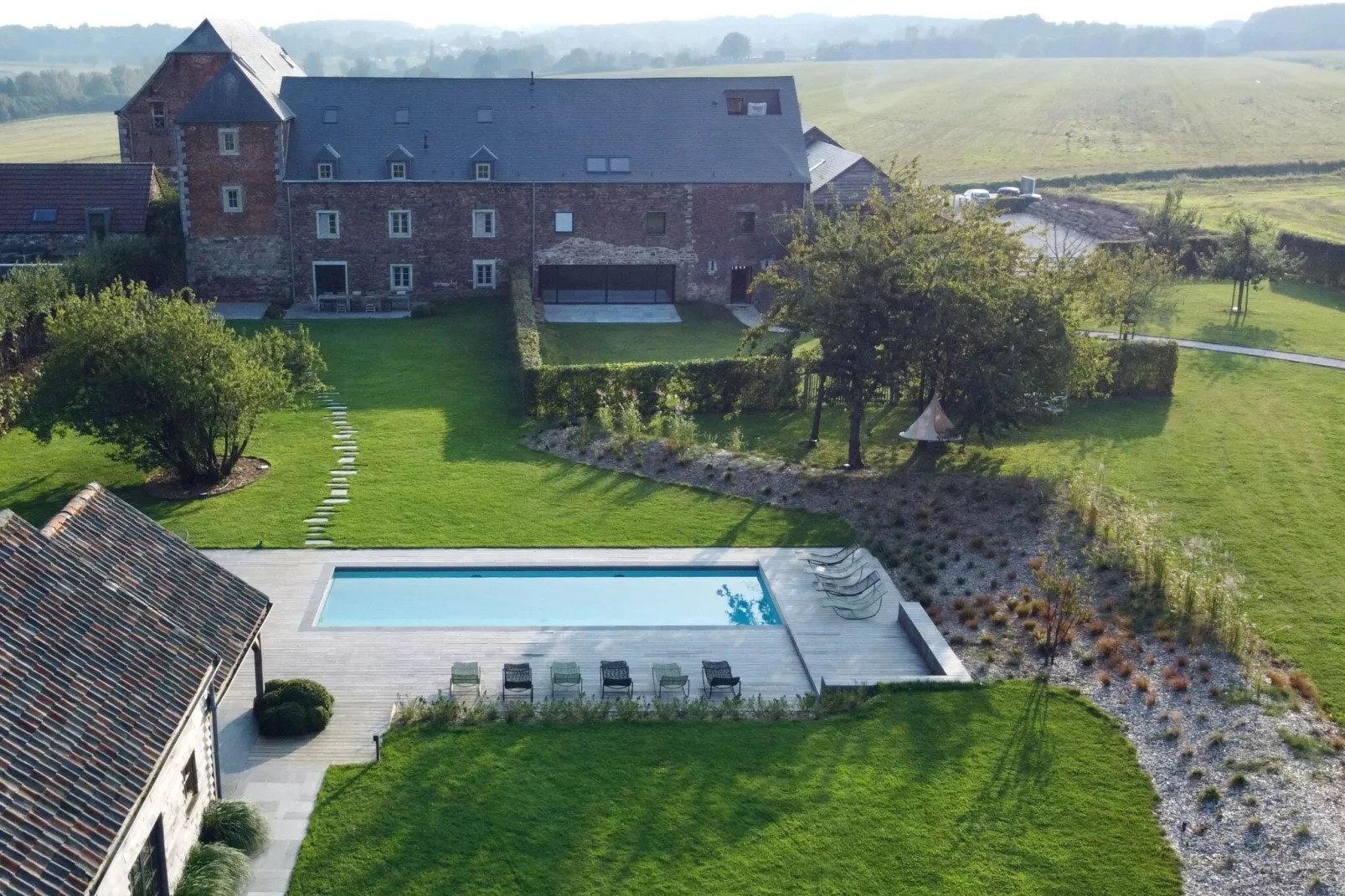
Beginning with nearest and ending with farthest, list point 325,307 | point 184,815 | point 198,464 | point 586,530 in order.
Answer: point 184,815 → point 586,530 → point 198,464 → point 325,307

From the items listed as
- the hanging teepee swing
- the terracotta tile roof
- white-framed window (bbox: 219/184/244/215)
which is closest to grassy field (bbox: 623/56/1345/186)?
white-framed window (bbox: 219/184/244/215)

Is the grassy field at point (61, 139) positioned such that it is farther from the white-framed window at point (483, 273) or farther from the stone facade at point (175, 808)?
the stone facade at point (175, 808)

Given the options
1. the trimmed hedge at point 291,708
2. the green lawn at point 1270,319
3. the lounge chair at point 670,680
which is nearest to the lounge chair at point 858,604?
the lounge chair at point 670,680

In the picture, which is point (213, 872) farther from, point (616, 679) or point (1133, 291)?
point (1133, 291)

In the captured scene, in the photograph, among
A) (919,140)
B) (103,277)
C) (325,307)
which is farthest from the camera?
(919,140)

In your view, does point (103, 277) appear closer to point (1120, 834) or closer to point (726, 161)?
point (726, 161)

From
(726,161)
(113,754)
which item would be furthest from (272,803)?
(726,161)
